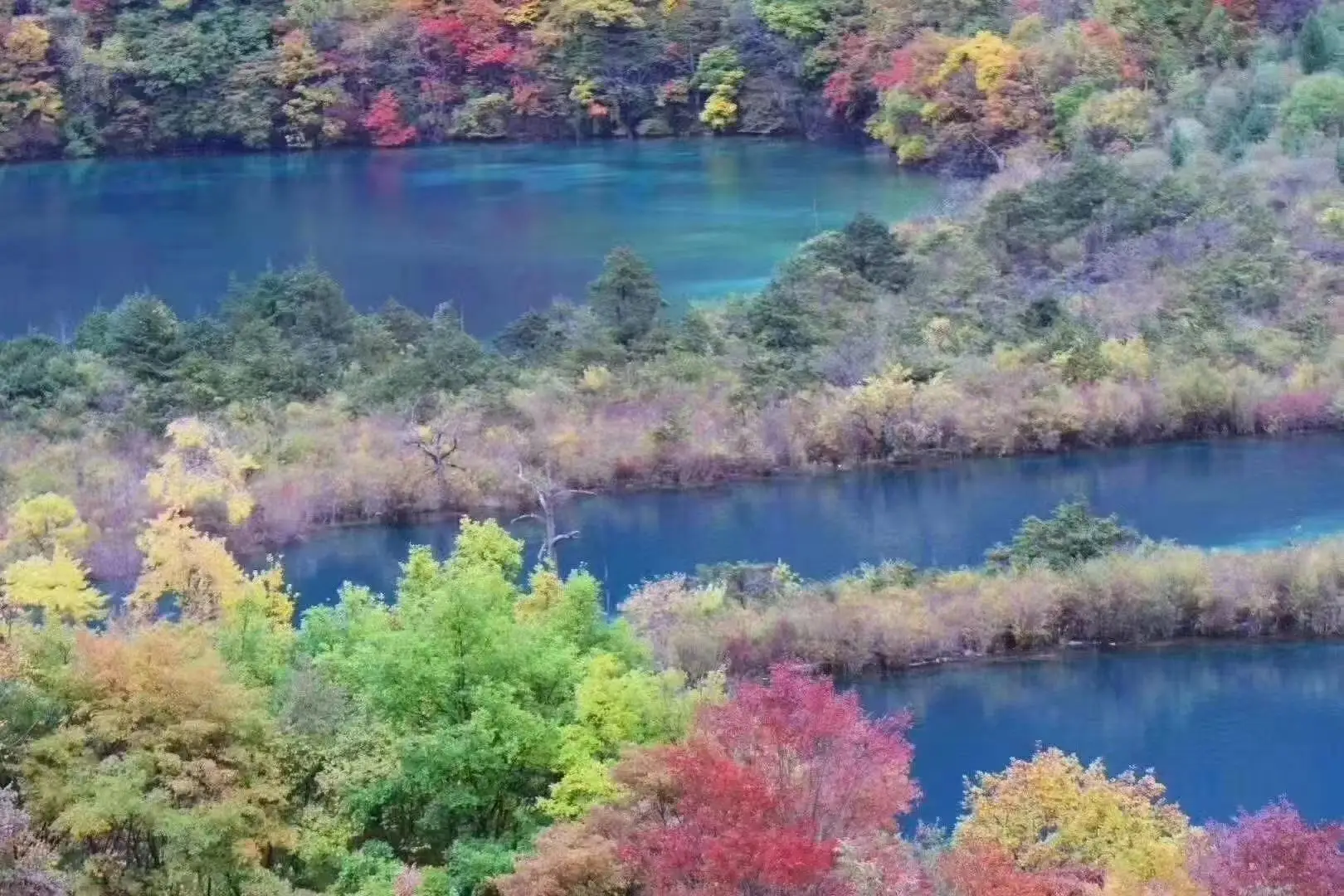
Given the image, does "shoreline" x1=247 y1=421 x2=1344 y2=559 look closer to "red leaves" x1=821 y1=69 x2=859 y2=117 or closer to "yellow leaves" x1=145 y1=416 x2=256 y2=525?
"yellow leaves" x1=145 y1=416 x2=256 y2=525

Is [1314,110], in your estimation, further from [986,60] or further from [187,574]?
[187,574]

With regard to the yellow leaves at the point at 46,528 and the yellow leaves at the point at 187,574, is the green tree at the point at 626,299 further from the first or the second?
the yellow leaves at the point at 187,574

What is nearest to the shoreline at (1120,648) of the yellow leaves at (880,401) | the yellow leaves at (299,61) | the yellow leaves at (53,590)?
the yellow leaves at (880,401)

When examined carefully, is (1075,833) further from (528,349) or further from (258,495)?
(528,349)

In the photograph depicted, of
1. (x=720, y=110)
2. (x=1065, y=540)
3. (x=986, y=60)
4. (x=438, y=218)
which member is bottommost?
(x=438, y=218)

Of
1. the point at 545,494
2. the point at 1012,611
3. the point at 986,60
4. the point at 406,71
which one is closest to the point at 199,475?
the point at 545,494
